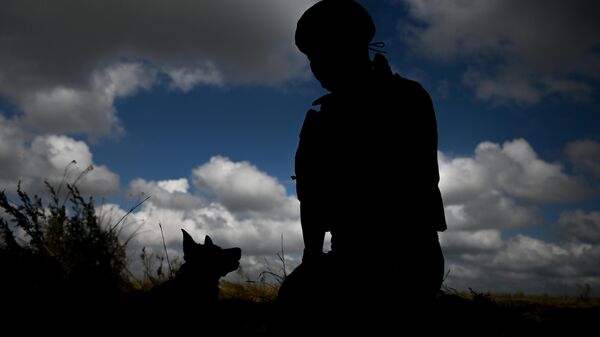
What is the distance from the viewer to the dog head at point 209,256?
238 centimetres

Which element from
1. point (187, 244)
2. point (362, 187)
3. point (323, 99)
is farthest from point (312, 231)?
point (187, 244)

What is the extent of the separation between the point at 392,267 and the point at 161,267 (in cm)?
448

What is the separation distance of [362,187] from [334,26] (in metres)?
0.75

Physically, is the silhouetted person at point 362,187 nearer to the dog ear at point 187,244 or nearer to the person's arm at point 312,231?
the person's arm at point 312,231

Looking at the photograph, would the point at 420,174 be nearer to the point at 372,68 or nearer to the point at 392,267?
the point at 392,267

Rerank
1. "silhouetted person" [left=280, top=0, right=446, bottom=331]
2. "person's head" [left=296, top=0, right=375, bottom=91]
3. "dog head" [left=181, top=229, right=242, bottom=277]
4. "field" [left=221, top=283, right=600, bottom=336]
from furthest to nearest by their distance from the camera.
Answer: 1. "field" [left=221, top=283, right=600, bottom=336]
2. "dog head" [left=181, top=229, right=242, bottom=277]
3. "person's head" [left=296, top=0, right=375, bottom=91]
4. "silhouetted person" [left=280, top=0, right=446, bottom=331]

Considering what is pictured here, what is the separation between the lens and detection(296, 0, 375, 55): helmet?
1777mm

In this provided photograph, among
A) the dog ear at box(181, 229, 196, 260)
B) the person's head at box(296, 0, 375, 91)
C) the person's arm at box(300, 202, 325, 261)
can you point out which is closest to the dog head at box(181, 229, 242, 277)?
the dog ear at box(181, 229, 196, 260)

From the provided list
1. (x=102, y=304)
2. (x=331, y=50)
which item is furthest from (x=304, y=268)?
(x=102, y=304)

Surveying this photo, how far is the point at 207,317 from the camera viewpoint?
2.74 m

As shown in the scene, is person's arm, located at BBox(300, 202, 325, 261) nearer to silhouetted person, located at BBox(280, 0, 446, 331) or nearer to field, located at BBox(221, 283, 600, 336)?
silhouetted person, located at BBox(280, 0, 446, 331)

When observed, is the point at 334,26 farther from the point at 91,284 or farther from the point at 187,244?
the point at 91,284

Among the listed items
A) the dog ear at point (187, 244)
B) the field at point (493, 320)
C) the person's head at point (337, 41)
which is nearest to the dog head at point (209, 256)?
the dog ear at point (187, 244)

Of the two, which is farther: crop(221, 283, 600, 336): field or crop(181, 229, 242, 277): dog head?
crop(221, 283, 600, 336): field
